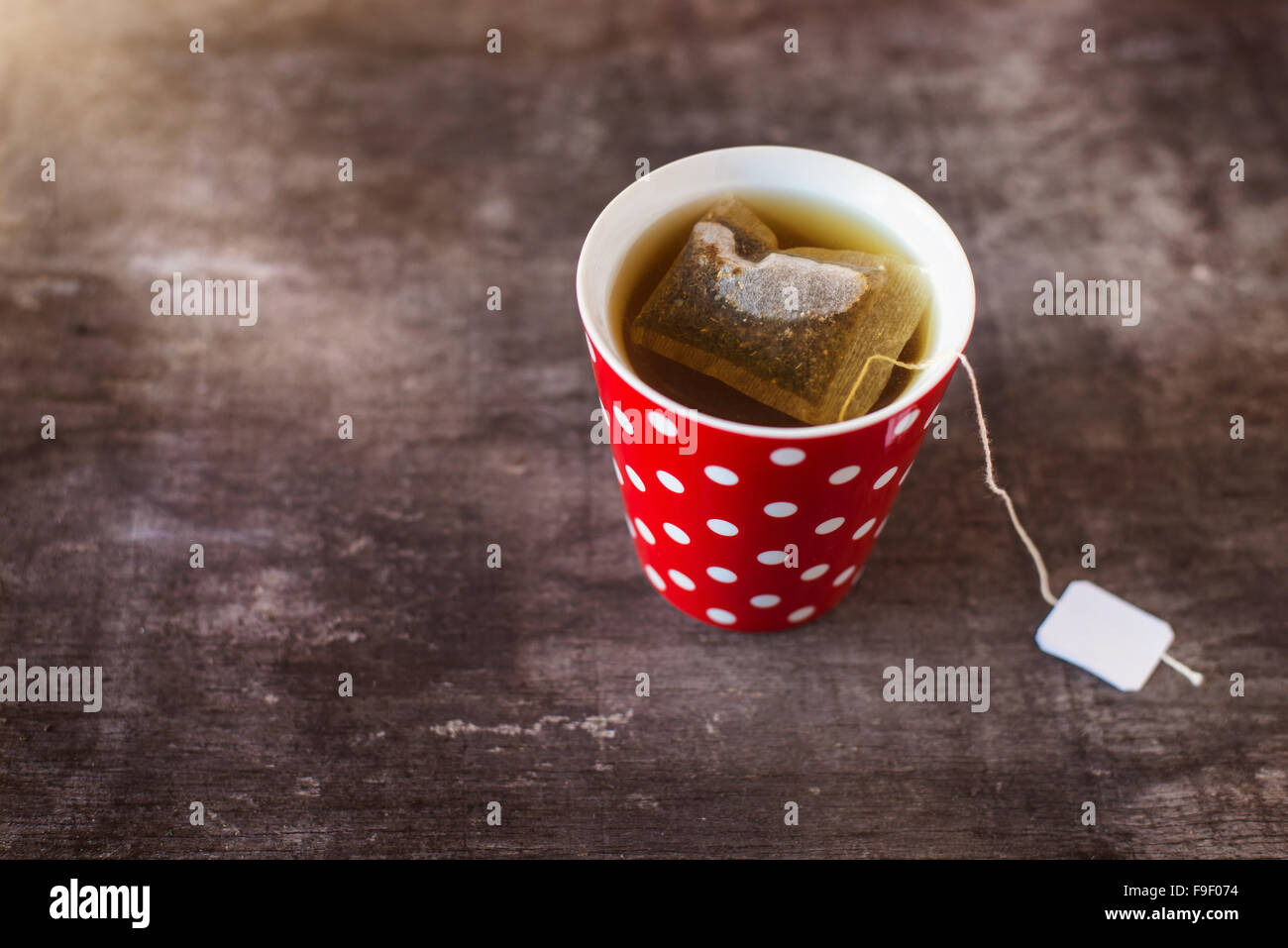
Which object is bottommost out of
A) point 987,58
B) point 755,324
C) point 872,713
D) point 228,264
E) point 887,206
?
point 872,713

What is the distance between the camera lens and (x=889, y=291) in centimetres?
76

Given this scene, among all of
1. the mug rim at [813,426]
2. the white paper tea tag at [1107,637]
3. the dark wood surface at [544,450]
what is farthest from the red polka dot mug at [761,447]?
the white paper tea tag at [1107,637]

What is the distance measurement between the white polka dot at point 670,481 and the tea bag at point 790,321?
0.30 feet

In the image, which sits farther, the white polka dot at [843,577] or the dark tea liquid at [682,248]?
the white polka dot at [843,577]

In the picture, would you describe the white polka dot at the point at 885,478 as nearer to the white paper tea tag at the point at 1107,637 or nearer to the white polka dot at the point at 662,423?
the white polka dot at the point at 662,423

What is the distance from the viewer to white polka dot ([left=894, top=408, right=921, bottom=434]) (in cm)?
69

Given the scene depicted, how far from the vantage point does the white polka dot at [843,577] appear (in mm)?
885

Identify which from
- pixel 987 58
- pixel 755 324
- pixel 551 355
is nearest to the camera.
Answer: pixel 755 324

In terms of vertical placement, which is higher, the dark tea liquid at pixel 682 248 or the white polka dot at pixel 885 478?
the dark tea liquid at pixel 682 248

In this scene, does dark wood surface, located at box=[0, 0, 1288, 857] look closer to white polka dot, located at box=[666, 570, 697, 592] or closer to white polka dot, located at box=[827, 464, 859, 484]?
white polka dot, located at box=[666, 570, 697, 592]

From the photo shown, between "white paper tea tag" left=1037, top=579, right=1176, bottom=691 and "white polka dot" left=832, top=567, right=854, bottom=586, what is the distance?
7.9 inches
